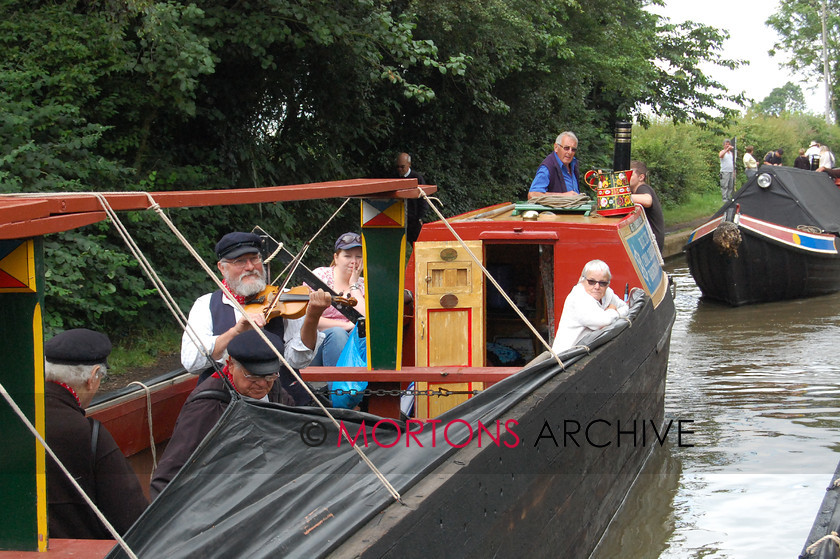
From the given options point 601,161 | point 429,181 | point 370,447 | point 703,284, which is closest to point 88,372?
point 370,447

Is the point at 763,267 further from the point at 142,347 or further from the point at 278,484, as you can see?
the point at 278,484

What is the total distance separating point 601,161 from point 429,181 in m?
7.52

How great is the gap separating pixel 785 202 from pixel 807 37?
166ft

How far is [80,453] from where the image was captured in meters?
3.11

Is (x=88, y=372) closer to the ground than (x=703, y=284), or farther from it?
farther from it

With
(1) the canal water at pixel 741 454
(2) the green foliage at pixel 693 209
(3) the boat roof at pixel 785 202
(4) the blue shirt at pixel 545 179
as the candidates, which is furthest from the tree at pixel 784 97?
(4) the blue shirt at pixel 545 179

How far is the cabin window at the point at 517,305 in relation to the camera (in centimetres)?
750

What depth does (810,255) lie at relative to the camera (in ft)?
48.6

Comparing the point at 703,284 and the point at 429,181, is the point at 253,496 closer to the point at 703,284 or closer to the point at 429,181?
the point at 429,181

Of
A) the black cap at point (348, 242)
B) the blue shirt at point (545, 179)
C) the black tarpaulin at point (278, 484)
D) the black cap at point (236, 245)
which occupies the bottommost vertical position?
the black tarpaulin at point (278, 484)

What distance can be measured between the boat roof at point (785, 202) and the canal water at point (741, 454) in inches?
125

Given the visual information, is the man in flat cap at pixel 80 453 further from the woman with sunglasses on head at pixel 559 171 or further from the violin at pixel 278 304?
the woman with sunglasses on head at pixel 559 171

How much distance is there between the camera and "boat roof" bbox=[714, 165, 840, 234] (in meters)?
15.3

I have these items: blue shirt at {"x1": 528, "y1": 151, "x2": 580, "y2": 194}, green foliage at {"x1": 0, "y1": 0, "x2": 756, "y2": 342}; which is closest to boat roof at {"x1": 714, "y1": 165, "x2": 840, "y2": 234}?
green foliage at {"x1": 0, "y1": 0, "x2": 756, "y2": 342}
